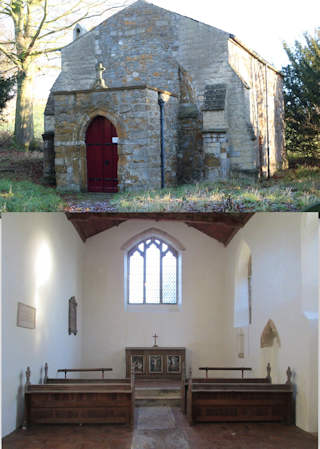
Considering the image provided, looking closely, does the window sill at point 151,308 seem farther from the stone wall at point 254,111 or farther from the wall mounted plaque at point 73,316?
the stone wall at point 254,111

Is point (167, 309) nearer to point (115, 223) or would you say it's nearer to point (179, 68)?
point (115, 223)

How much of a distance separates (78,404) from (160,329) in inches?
185

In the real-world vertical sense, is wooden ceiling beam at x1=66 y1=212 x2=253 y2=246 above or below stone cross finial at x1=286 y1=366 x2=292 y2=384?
above

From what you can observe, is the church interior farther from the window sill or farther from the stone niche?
the stone niche

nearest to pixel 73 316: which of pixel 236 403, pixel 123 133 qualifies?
pixel 236 403

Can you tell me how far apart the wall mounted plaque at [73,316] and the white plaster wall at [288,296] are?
3492 mm

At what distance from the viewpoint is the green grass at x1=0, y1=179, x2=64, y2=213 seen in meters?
7.35

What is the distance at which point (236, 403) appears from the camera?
905 cm

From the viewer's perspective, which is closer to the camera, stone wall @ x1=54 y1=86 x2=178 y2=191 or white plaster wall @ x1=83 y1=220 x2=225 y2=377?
stone wall @ x1=54 y1=86 x2=178 y2=191

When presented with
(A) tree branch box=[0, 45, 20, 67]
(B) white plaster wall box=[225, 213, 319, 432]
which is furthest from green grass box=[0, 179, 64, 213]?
(B) white plaster wall box=[225, 213, 319, 432]

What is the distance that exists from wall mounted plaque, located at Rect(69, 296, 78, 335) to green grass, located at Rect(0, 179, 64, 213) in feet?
16.3

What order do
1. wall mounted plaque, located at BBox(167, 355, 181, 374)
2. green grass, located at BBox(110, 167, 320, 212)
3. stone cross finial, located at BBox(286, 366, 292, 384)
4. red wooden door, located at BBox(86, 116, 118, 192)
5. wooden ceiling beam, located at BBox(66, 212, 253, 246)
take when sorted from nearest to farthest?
green grass, located at BBox(110, 167, 320, 212), red wooden door, located at BBox(86, 116, 118, 192), stone cross finial, located at BBox(286, 366, 292, 384), wooden ceiling beam, located at BBox(66, 212, 253, 246), wall mounted plaque, located at BBox(167, 355, 181, 374)

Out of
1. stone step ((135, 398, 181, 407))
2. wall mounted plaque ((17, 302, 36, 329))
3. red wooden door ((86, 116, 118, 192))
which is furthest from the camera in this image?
stone step ((135, 398, 181, 407))

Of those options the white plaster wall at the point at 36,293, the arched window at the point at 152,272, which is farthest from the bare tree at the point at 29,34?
the arched window at the point at 152,272
